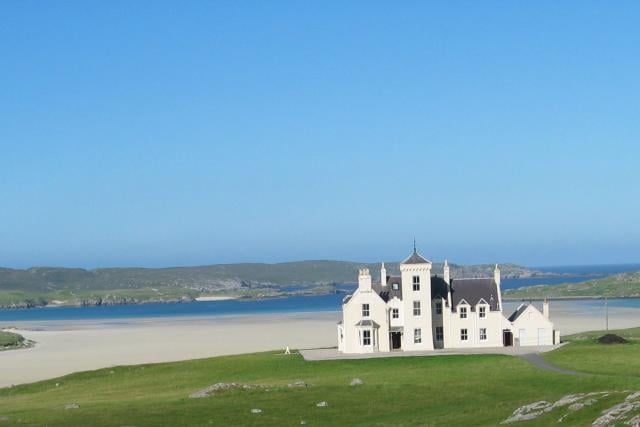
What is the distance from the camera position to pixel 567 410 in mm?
36219

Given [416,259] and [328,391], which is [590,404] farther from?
[416,259]

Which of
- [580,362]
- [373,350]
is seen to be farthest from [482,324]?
[580,362]

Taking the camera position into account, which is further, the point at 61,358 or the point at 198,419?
the point at 61,358

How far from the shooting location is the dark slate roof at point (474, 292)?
254 feet

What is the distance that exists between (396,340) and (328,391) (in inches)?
964

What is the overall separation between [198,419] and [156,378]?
894 inches

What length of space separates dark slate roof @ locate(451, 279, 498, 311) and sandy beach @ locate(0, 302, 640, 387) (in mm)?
19554

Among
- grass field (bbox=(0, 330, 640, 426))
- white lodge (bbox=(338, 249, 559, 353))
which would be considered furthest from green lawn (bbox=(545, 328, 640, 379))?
A: white lodge (bbox=(338, 249, 559, 353))

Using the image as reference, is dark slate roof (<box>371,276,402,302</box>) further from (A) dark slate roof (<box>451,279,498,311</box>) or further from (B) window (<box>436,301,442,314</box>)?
(A) dark slate roof (<box>451,279,498,311</box>)

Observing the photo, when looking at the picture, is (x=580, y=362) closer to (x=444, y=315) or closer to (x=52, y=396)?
(x=444, y=315)

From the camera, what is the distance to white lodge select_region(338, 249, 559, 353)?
7525cm

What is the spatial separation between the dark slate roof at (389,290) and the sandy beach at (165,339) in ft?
54.8

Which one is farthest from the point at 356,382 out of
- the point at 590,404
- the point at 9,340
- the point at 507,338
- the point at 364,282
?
the point at 9,340

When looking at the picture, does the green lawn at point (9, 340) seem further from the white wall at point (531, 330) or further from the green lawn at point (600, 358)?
the green lawn at point (600, 358)
